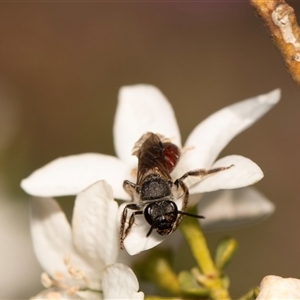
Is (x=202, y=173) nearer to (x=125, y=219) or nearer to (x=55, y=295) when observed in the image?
(x=125, y=219)

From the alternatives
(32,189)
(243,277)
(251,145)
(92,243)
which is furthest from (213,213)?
(251,145)

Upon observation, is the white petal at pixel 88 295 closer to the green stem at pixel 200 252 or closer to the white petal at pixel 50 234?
the white petal at pixel 50 234

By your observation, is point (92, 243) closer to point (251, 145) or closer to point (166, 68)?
point (251, 145)

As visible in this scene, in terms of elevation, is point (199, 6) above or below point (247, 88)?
above

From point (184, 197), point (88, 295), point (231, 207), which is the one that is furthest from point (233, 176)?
point (88, 295)

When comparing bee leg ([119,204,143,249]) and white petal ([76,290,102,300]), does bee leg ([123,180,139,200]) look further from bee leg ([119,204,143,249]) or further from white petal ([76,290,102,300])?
white petal ([76,290,102,300])

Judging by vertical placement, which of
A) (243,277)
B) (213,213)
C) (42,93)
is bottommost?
(243,277)

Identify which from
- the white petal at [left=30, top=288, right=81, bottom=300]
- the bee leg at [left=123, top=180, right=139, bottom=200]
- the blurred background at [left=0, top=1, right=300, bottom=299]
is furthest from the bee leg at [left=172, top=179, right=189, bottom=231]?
the blurred background at [left=0, top=1, right=300, bottom=299]
